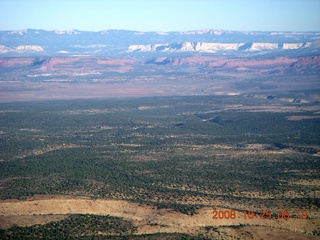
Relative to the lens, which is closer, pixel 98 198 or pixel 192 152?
pixel 98 198

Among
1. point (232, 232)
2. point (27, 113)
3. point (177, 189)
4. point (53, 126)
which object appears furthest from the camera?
point (27, 113)

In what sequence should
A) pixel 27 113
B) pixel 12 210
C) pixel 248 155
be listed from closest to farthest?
pixel 12 210, pixel 248 155, pixel 27 113

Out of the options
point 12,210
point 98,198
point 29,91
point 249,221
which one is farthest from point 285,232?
point 29,91

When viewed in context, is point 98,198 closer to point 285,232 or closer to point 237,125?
point 285,232
